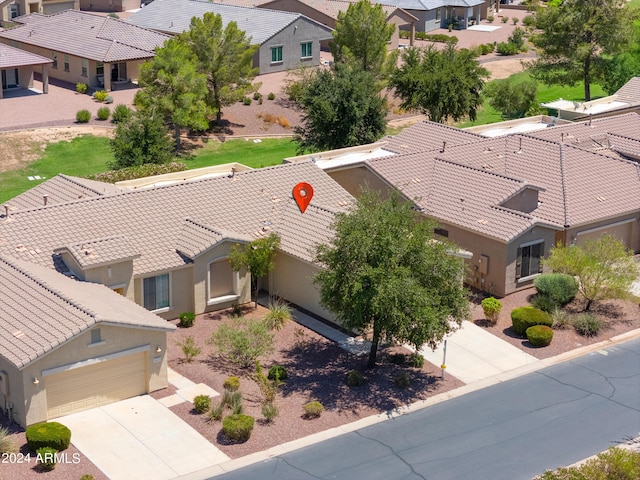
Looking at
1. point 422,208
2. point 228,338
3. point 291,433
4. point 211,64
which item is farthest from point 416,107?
point 291,433

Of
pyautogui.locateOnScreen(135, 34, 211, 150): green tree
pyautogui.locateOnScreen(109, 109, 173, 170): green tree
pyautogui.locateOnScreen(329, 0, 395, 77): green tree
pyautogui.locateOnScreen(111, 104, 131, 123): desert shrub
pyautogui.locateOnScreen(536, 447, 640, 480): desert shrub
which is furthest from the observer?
pyautogui.locateOnScreen(329, 0, 395, 77): green tree

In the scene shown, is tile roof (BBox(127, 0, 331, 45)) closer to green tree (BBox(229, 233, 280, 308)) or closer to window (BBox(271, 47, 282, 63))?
window (BBox(271, 47, 282, 63))

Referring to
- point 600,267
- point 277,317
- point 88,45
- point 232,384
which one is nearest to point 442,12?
point 88,45

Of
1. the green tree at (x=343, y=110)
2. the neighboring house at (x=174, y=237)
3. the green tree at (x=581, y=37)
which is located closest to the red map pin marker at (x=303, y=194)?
the neighboring house at (x=174, y=237)

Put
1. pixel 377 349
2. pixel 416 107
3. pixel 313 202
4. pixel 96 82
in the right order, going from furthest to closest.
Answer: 1. pixel 96 82
2. pixel 416 107
3. pixel 313 202
4. pixel 377 349

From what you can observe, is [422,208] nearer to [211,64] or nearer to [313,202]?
[313,202]

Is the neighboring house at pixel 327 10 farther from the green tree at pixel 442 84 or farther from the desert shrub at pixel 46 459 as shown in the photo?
the desert shrub at pixel 46 459

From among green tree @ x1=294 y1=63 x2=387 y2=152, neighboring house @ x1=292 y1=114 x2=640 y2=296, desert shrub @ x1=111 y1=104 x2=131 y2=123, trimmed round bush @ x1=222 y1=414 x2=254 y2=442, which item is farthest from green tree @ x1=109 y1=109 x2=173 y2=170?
trimmed round bush @ x1=222 y1=414 x2=254 y2=442

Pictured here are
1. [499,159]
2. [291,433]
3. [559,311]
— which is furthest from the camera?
[499,159]
